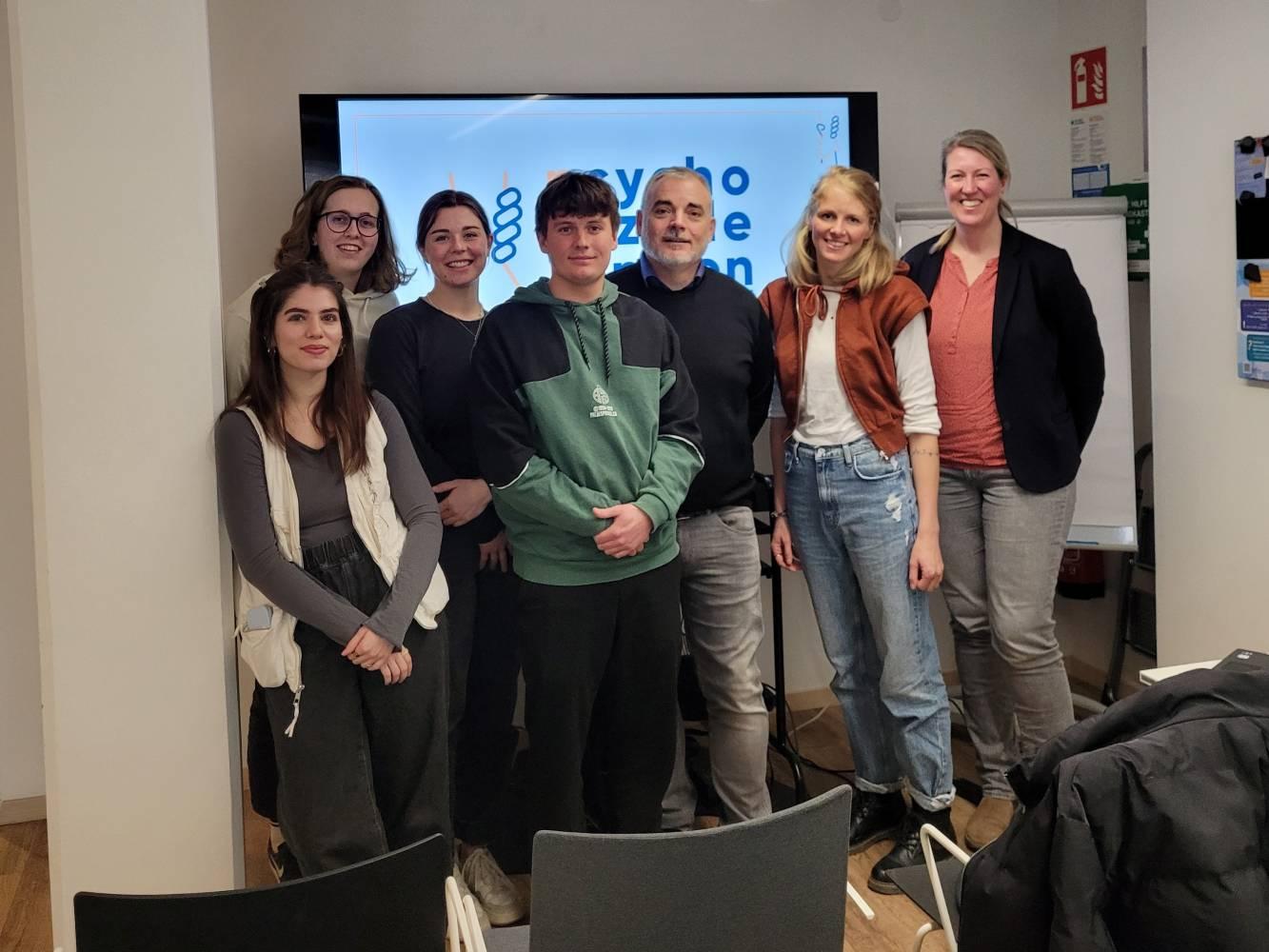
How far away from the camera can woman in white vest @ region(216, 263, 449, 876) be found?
2.21 metres

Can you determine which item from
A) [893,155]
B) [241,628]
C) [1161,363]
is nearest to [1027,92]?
[893,155]

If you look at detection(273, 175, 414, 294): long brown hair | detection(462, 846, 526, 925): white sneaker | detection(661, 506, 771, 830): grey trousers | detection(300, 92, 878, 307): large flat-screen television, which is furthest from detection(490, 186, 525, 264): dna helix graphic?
detection(462, 846, 526, 925): white sneaker

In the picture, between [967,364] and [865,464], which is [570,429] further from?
[967,364]

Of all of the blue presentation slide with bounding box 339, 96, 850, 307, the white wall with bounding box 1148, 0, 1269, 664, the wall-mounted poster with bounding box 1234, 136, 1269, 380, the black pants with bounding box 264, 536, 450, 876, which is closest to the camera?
the black pants with bounding box 264, 536, 450, 876

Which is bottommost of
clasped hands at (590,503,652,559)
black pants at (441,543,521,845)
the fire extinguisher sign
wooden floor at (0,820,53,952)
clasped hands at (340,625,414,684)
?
wooden floor at (0,820,53,952)

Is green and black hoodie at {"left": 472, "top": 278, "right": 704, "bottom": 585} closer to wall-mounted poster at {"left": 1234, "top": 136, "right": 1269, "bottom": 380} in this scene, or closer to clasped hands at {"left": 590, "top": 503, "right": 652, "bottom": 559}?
clasped hands at {"left": 590, "top": 503, "right": 652, "bottom": 559}

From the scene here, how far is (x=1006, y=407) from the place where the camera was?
113 inches

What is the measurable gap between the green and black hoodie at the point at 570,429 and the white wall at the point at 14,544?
57.8 inches

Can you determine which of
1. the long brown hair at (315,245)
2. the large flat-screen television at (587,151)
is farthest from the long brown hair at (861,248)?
the long brown hair at (315,245)

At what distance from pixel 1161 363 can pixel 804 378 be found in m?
1.18

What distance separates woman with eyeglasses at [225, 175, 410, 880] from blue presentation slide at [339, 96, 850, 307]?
632 mm

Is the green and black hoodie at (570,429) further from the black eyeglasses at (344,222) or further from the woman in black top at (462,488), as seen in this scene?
the black eyeglasses at (344,222)

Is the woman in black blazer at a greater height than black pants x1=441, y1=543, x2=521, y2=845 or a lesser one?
greater

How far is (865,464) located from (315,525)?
3.99ft
